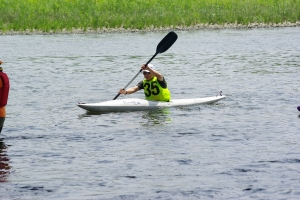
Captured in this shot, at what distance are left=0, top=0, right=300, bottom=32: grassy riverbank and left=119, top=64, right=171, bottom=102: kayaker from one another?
25.3 meters

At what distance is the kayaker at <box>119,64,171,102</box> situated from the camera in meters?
15.4

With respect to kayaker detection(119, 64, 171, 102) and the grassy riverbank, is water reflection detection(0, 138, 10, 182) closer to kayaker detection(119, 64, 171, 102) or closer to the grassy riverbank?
kayaker detection(119, 64, 171, 102)

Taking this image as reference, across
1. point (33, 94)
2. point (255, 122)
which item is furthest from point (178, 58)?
point (255, 122)

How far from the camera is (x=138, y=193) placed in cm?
902

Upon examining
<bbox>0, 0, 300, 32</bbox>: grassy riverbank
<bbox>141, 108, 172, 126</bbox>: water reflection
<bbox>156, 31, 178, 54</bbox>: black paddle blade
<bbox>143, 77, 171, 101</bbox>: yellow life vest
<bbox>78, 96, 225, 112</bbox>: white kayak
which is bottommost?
<bbox>0, 0, 300, 32</bbox>: grassy riverbank

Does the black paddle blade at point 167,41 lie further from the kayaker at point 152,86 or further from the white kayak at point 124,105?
the white kayak at point 124,105

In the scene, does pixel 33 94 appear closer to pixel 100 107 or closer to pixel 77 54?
pixel 100 107

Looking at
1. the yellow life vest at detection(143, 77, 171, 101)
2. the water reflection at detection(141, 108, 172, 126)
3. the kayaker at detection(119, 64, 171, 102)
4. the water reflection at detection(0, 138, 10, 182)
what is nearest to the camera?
the water reflection at detection(0, 138, 10, 182)

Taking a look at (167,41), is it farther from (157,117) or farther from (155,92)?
(157,117)

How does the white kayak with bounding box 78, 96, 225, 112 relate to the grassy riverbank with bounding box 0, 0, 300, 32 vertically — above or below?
above

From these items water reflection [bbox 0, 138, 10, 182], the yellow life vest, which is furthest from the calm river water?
the yellow life vest

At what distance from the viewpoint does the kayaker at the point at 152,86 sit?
50.5 feet

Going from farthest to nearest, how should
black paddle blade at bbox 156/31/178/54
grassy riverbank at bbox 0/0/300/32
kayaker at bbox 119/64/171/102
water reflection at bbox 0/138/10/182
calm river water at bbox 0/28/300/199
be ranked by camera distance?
grassy riverbank at bbox 0/0/300/32, black paddle blade at bbox 156/31/178/54, kayaker at bbox 119/64/171/102, water reflection at bbox 0/138/10/182, calm river water at bbox 0/28/300/199

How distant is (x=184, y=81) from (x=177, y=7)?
22.8 m
